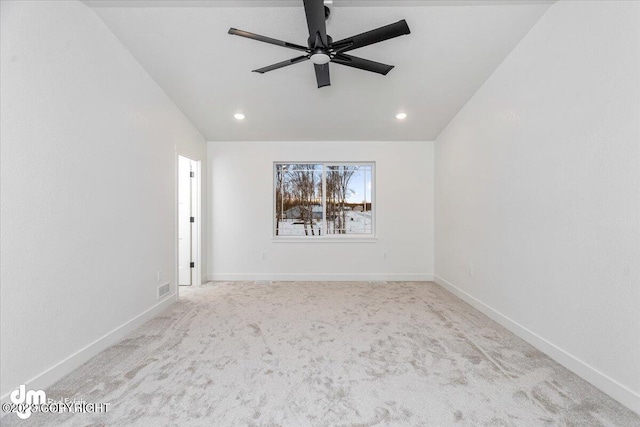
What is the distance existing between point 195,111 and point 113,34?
1290 mm

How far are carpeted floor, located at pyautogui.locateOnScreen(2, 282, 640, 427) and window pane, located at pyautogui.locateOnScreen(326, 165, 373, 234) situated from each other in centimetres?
192

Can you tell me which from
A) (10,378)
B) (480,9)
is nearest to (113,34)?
(10,378)

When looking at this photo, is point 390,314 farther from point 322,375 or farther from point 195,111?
point 195,111

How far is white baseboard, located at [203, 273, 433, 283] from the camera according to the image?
4664 millimetres

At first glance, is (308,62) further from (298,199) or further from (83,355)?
(83,355)

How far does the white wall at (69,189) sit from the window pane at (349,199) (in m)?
2.74

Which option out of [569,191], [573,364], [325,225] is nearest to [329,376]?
[573,364]

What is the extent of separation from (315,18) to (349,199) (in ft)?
10.9

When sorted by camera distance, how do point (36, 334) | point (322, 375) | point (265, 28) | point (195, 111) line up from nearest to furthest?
point (36, 334) < point (322, 375) < point (265, 28) < point (195, 111)

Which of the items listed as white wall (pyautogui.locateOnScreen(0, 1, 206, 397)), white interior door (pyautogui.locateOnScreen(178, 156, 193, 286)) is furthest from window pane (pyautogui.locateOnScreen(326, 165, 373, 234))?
white wall (pyautogui.locateOnScreen(0, 1, 206, 397))

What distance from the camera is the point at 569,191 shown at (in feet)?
6.84

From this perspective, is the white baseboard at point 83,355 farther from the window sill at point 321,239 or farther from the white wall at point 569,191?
the white wall at point 569,191

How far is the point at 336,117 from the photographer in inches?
157

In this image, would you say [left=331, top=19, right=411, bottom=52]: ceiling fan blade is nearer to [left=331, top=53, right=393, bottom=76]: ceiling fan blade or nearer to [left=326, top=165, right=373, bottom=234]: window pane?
[left=331, top=53, right=393, bottom=76]: ceiling fan blade
